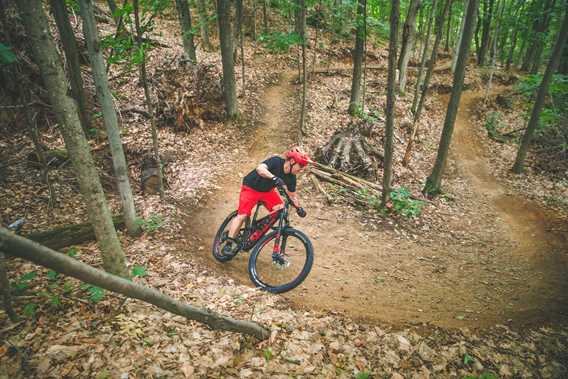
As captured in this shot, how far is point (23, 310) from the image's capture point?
3557 mm

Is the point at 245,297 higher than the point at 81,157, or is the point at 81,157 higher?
the point at 81,157

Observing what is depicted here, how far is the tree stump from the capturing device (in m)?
10.7

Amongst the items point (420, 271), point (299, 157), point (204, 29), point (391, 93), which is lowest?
point (420, 271)

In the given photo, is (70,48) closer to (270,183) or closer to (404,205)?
(270,183)

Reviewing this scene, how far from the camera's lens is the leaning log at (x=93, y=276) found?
1.79 m

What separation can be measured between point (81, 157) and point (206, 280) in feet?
9.63

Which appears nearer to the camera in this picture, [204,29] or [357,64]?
[357,64]

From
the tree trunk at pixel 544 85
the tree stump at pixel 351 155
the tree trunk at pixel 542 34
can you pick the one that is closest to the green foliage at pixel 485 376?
the tree stump at pixel 351 155

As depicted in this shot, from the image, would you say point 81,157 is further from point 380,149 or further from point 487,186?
point 487,186

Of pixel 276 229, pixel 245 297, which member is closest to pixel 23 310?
pixel 245 297

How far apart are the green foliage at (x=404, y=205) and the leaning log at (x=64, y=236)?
26.4 ft

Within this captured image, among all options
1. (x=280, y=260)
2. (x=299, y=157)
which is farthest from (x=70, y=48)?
(x=280, y=260)

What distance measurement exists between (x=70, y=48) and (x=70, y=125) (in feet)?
19.1

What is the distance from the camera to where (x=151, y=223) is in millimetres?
6766
